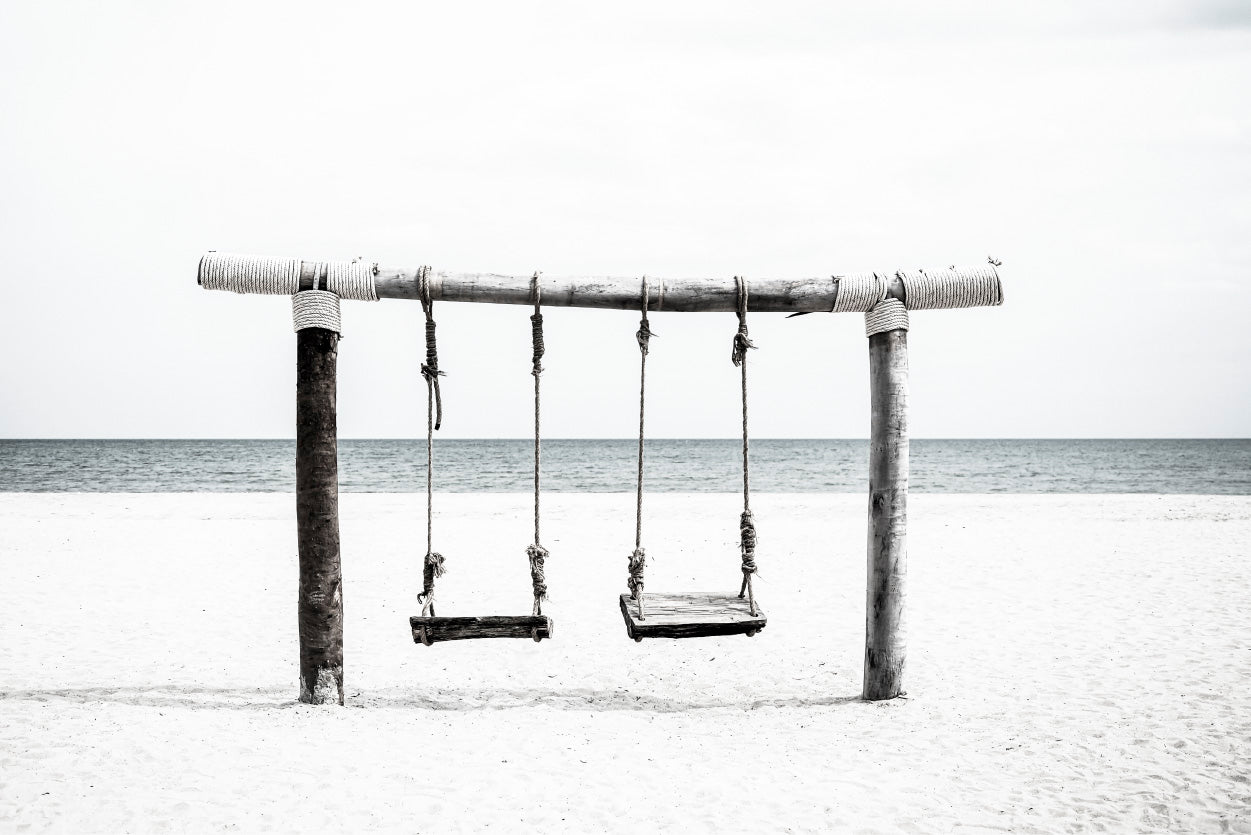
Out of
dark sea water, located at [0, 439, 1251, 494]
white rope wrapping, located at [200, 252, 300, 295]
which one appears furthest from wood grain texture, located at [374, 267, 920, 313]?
dark sea water, located at [0, 439, 1251, 494]

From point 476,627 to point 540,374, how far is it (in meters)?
1.40

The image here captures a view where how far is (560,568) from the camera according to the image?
1010 centimetres

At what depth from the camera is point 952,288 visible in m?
4.66

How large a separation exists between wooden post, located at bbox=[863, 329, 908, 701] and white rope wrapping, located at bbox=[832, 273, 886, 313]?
0.23 meters

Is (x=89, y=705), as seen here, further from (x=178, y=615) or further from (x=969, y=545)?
(x=969, y=545)

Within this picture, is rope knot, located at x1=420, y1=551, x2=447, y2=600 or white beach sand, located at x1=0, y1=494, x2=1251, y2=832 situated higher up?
rope knot, located at x1=420, y1=551, x2=447, y2=600

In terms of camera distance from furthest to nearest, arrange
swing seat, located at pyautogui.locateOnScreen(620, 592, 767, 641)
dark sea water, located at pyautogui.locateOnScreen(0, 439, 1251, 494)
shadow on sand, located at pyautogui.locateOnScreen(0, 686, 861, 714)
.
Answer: dark sea water, located at pyautogui.locateOnScreen(0, 439, 1251, 494) < shadow on sand, located at pyautogui.locateOnScreen(0, 686, 861, 714) < swing seat, located at pyautogui.locateOnScreen(620, 592, 767, 641)

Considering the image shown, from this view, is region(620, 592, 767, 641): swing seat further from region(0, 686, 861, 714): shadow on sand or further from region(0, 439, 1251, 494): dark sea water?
region(0, 439, 1251, 494): dark sea water

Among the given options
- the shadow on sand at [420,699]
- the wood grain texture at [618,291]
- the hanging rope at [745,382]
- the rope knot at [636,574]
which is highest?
the wood grain texture at [618,291]

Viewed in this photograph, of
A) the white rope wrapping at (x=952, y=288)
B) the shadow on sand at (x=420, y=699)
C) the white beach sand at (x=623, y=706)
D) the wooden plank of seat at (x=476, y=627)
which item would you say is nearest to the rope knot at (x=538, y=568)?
the wooden plank of seat at (x=476, y=627)

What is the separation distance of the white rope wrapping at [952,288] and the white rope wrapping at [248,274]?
3.53m

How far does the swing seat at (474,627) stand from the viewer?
4.03 metres

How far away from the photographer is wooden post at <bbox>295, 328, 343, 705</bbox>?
14.4 ft

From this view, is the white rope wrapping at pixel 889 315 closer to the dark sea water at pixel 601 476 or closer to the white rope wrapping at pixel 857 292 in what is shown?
the white rope wrapping at pixel 857 292
